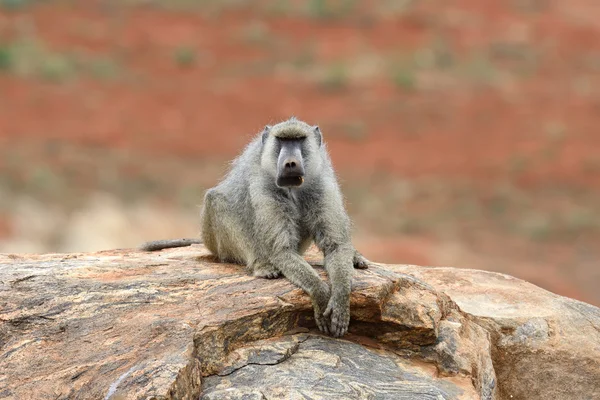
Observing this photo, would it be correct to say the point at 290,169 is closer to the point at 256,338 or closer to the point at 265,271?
the point at 265,271

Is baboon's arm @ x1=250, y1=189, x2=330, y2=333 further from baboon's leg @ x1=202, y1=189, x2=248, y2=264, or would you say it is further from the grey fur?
baboon's leg @ x1=202, y1=189, x2=248, y2=264

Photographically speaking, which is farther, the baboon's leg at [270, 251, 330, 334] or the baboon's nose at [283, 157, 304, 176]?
the baboon's nose at [283, 157, 304, 176]

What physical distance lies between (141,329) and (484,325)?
3222 mm

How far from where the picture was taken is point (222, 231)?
8.31 m

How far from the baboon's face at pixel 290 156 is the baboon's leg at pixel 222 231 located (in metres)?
0.62

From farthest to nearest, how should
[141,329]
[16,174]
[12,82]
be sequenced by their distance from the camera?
[12,82] < [16,174] < [141,329]

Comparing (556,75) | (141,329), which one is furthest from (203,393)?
(556,75)

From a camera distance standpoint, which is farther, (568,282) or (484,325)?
(568,282)

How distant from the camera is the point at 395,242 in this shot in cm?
1961

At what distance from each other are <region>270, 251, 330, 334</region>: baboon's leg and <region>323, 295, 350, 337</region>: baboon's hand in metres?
0.06

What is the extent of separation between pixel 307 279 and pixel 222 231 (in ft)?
4.44

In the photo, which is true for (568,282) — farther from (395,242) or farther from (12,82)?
(12,82)

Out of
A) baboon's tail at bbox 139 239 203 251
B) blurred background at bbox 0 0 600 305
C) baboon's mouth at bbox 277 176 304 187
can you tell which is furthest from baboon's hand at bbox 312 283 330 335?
blurred background at bbox 0 0 600 305

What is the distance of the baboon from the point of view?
7.57m
